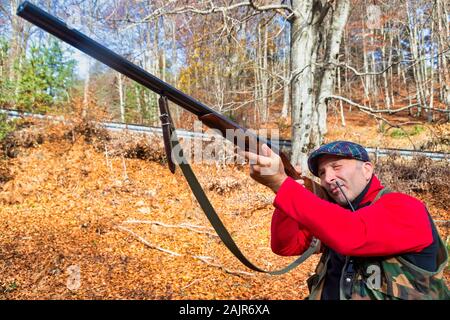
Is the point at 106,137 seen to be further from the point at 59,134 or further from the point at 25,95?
the point at 25,95

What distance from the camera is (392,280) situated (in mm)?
1756

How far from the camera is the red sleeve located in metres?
2.41

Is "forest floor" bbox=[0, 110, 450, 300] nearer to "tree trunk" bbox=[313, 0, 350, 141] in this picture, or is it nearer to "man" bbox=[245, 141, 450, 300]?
"tree trunk" bbox=[313, 0, 350, 141]

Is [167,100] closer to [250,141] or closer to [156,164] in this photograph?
[250,141]

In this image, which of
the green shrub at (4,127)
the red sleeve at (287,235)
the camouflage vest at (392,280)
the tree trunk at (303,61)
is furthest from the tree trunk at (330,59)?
the green shrub at (4,127)

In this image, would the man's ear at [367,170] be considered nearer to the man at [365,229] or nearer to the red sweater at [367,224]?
the man at [365,229]

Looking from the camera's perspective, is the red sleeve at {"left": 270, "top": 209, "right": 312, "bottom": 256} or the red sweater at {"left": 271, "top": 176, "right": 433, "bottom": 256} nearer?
the red sweater at {"left": 271, "top": 176, "right": 433, "bottom": 256}

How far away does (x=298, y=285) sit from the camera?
6004 mm

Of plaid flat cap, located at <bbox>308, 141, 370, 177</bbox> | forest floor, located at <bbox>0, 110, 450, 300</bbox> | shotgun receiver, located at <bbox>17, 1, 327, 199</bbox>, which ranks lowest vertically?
forest floor, located at <bbox>0, 110, 450, 300</bbox>

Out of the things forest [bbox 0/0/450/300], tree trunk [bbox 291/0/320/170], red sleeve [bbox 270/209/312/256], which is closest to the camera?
red sleeve [bbox 270/209/312/256]

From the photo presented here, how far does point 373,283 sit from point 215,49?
7644 mm

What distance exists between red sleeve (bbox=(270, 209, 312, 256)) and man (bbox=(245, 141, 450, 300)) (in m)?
0.36

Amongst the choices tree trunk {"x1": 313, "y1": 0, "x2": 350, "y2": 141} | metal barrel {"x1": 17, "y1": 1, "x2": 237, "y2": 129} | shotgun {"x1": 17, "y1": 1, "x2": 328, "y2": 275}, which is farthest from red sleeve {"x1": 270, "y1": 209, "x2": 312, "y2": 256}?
tree trunk {"x1": 313, "y1": 0, "x2": 350, "y2": 141}
